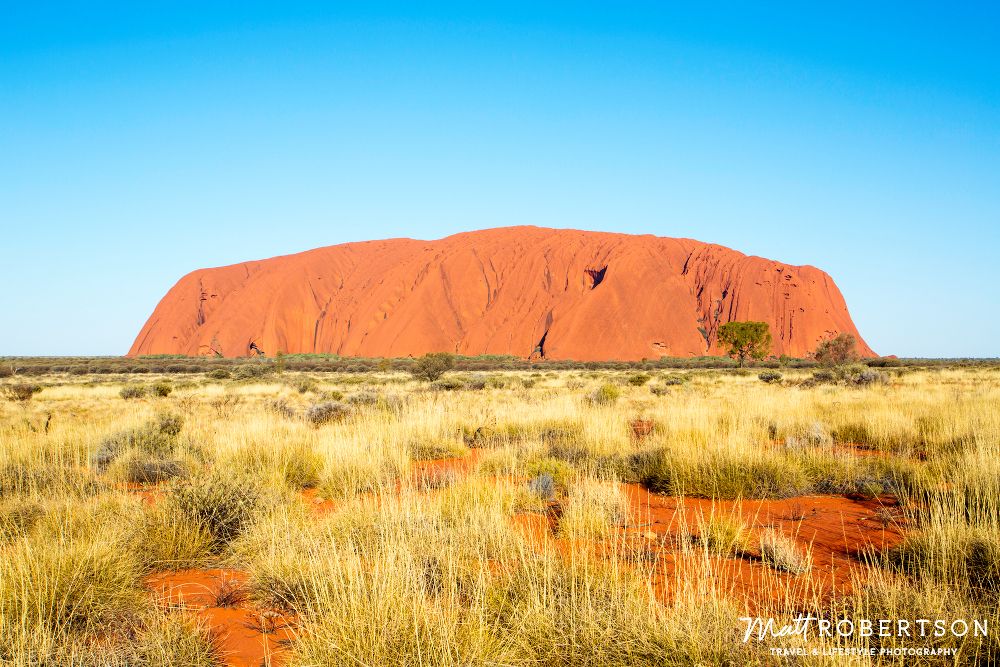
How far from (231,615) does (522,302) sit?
261 ft

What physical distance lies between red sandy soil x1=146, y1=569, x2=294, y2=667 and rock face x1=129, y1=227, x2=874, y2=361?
2667 inches

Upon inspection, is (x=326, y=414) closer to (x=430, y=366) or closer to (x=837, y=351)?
Result: (x=430, y=366)

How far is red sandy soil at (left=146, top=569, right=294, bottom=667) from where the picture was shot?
2.94 m

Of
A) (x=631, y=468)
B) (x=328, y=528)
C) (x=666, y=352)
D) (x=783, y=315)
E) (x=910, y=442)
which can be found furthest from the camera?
(x=783, y=315)

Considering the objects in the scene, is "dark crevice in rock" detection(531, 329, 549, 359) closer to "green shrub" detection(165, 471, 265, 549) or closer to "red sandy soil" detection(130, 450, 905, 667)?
"red sandy soil" detection(130, 450, 905, 667)

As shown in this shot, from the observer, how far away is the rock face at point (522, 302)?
247 ft

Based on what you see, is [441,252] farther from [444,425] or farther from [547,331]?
[444,425]

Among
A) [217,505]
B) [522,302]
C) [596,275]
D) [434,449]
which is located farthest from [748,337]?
[217,505]

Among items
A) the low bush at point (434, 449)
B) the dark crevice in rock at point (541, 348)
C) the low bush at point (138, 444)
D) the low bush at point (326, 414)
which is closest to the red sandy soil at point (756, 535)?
the low bush at point (434, 449)

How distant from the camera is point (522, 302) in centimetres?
8262

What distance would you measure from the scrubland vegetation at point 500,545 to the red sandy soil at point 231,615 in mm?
27

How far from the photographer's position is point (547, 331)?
76.4 metres

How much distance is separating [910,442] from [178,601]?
9570 mm

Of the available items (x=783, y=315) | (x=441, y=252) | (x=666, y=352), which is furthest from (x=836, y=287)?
(x=441, y=252)
